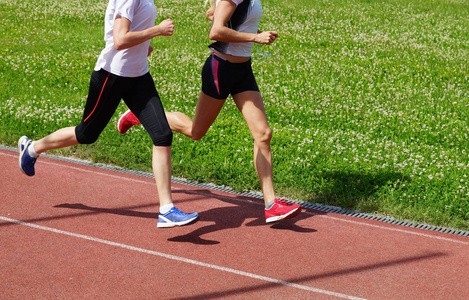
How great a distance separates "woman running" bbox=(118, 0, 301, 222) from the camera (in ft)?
18.2

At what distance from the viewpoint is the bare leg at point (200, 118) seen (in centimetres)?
601

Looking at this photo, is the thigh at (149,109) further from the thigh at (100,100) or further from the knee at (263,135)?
the knee at (263,135)

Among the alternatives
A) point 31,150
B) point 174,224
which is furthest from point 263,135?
point 31,150

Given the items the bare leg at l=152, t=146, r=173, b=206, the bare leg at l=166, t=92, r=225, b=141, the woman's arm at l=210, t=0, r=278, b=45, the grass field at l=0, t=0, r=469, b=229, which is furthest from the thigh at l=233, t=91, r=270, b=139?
the grass field at l=0, t=0, r=469, b=229

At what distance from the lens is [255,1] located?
5.70m

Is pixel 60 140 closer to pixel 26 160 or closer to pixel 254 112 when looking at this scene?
pixel 26 160

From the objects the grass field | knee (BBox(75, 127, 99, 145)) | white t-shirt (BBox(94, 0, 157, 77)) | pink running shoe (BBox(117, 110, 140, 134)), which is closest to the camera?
white t-shirt (BBox(94, 0, 157, 77))

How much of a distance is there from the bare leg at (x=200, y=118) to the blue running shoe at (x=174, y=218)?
1.10m

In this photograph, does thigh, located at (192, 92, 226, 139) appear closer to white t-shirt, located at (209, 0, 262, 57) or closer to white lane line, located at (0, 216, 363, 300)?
white t-shirt, located at (209, 0, 262, 57)

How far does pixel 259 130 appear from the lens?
578 centimetres

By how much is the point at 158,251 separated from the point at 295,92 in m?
6.61

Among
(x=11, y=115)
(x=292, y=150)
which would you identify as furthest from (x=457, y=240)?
(x=11, y=115)

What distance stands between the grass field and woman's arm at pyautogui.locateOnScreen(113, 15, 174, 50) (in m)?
2.50

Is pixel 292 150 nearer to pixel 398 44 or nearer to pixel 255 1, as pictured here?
pixel 255 1
